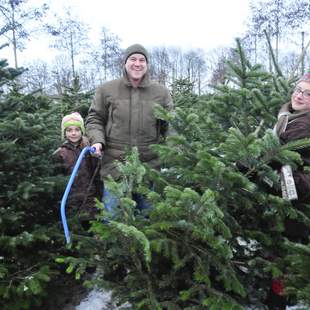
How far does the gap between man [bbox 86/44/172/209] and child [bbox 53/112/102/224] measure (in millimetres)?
325

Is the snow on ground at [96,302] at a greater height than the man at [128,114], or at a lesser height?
lesser

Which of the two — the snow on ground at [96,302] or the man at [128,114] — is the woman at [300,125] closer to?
the man at [128,114]

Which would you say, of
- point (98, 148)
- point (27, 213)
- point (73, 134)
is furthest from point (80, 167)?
point (27, 213)

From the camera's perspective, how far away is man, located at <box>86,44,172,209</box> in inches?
129

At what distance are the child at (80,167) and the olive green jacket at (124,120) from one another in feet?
1.08

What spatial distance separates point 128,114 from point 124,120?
0.21 feet

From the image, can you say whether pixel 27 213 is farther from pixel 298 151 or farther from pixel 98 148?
pixel 298 151

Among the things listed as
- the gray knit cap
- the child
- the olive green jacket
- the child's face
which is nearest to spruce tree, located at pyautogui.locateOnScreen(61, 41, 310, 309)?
the olive green jacket

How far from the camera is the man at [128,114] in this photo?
3.29 meters

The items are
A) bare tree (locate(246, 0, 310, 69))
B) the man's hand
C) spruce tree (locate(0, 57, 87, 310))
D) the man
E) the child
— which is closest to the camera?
spruce tree (locate(0, 57, 87, 310))

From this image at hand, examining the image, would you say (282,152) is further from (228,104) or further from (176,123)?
(228,104)

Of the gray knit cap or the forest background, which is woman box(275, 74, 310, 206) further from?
the gray knit cap

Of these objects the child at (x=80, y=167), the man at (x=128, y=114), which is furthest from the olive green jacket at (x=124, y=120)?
the child at (x=80, y=167)

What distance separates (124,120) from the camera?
330 cm
